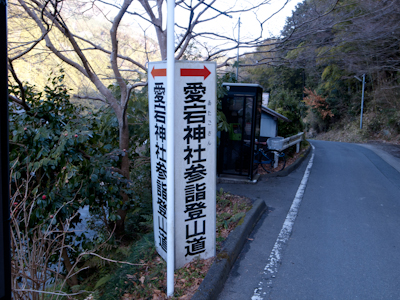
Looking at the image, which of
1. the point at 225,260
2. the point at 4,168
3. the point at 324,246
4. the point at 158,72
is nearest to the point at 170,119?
the point at 158,72

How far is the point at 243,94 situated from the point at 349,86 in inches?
1274

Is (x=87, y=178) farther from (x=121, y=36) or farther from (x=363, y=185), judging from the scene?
(x=363, y=185)

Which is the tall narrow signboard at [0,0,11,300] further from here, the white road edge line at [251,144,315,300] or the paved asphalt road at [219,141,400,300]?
the white road edge line at [251,144,315,300]

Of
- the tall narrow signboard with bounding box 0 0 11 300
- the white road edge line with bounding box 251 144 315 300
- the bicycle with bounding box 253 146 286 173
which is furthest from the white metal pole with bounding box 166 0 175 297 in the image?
the bicycle with bounding box 253 146 286 173

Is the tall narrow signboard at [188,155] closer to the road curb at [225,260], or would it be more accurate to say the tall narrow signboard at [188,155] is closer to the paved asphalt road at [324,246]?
the road curb at [225,260]

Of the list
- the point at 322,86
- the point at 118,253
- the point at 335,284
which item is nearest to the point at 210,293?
the point at 335,284

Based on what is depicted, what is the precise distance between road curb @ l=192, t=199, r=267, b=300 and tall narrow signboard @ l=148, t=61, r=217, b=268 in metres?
0.28

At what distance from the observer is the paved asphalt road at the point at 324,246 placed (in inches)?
152

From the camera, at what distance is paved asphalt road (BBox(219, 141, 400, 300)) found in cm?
387

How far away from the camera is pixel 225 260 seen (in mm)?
4188

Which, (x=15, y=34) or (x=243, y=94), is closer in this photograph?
(x=15, y=34)

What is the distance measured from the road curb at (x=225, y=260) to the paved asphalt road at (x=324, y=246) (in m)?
0.12

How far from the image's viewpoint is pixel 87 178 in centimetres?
443

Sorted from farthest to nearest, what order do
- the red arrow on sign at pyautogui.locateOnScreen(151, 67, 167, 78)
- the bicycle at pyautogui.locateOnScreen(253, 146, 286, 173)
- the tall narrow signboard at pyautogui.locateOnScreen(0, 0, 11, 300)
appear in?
the bicycle at pyautogui.locateOnScreen(253, 146, 286, 173) → the red arrow on sign at pyautogui.locateOnScreen(151, 67, 167, 78) → the tall narrow signboard at pyautogui.locateOnScreen(0, 0, 11, 300)
